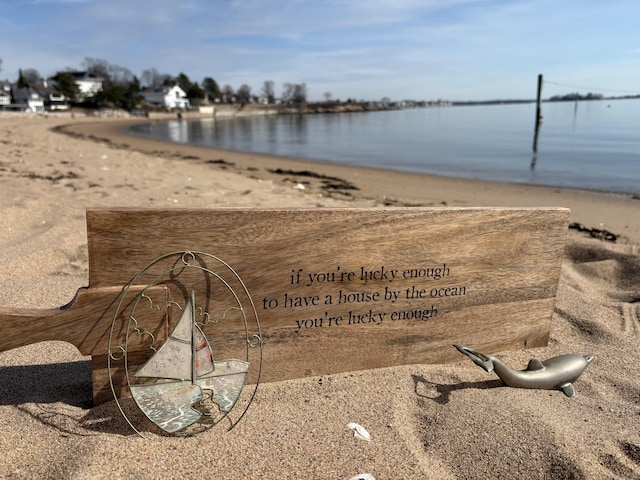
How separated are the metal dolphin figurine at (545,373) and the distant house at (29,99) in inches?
4186

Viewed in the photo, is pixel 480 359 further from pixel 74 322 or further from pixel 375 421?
pixel 74 322

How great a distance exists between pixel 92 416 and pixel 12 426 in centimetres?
31

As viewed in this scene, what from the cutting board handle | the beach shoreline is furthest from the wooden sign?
the beach shoreline

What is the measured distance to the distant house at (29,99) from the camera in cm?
9046

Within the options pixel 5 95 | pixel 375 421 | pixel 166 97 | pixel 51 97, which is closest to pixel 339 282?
Answer: pixel 375 421

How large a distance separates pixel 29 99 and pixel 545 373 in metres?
110

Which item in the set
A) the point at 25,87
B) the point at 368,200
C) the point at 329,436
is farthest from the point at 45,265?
the point at 25,87

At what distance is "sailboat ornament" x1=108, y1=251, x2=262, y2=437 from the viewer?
197 cm

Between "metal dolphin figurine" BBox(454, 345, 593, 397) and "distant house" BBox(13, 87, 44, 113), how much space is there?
10632 cm

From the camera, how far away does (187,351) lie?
202 centimetres

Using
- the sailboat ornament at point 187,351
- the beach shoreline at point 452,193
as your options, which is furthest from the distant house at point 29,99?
the sailboat ornament at point 187,351

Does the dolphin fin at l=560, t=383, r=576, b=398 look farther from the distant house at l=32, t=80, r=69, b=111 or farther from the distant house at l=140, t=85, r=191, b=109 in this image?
the distant house at l=140, t=85, r=191, b=109

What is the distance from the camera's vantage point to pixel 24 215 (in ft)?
17.6

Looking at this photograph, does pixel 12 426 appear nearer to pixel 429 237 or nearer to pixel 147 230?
pixel 147 230
